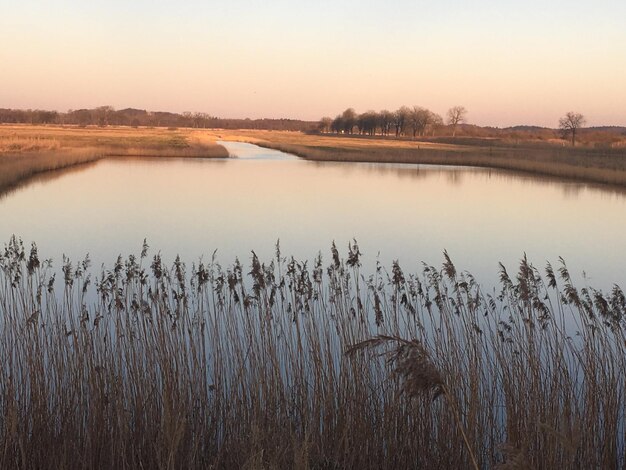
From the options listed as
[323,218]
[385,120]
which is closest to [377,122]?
[385,120]

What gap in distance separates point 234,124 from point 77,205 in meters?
136

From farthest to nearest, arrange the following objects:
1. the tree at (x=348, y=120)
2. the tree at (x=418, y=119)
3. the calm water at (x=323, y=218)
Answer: the tree at (x=348, y=120), the tree at (x=418, y=119), the calm water at (x=323, y=218)

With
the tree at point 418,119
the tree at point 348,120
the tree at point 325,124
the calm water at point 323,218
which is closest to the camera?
the calm water at point 323,218

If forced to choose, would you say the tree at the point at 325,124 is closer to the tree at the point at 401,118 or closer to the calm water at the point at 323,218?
the tree at the point at 401,118

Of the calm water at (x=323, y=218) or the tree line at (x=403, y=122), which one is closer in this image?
the calm water at (x=323, y=218)

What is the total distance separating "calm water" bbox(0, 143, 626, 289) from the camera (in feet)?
32.9

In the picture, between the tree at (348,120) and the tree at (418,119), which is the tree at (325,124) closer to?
the tree at (348,120)

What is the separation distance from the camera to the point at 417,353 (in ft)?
6.14

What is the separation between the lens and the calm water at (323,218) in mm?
10016

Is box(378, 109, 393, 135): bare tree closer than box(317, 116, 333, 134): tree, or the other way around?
box(378, 109, 393, 135): bare tree

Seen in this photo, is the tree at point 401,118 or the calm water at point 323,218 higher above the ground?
the tree at point 401,118

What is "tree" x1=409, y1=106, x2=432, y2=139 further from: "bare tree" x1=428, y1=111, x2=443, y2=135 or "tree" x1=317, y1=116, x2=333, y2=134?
"tree" x1=317, y1=116, x2=333, y2=134

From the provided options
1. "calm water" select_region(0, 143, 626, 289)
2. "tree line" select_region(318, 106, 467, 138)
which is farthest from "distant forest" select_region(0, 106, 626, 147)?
"calm water" select_region(0, 143, 626, 289)

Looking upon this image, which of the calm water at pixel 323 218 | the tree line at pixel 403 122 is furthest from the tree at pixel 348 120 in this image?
the calm water at pixel 323 218
